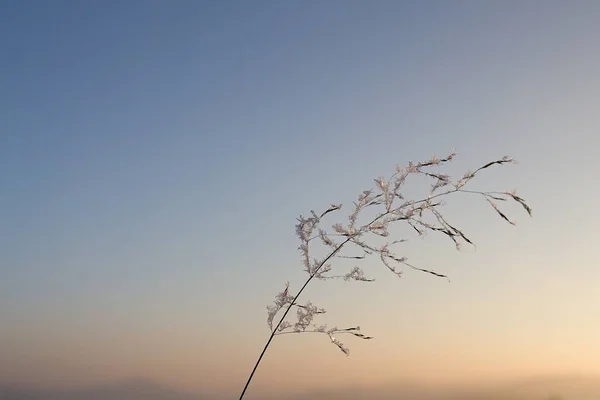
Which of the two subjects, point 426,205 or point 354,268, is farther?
point 354,268

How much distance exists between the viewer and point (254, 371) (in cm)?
551

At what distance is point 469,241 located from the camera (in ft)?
17.6

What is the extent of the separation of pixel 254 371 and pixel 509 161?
2919 millimetres

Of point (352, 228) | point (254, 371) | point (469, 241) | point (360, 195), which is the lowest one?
point (254, 371)

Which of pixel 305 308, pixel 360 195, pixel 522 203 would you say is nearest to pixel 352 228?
pixel 360 195

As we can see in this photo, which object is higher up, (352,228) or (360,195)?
(360,195)

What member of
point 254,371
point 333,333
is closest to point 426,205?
point 333,333

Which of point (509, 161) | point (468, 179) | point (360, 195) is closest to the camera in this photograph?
point (509, 161)

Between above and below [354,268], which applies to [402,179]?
above

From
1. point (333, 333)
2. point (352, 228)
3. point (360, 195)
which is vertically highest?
point (360, 195)

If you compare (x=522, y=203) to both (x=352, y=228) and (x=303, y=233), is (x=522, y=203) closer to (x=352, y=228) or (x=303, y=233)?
(x=352, y=228)

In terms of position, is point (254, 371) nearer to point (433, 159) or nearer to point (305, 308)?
point (305, 308)

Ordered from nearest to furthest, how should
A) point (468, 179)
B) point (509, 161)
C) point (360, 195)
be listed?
point (509, 161) → point (468, 179) → point (360, 195)

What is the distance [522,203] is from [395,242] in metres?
1.35
